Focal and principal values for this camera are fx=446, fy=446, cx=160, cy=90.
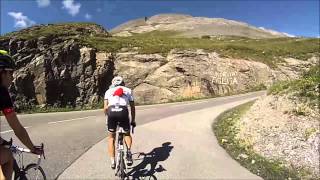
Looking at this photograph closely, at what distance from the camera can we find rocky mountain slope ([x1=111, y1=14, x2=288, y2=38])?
380 ft

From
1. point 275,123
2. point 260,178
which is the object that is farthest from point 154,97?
point 260,178

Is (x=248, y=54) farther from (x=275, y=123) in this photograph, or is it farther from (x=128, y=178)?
(x=128, y=178)

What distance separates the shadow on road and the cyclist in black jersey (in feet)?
13.2

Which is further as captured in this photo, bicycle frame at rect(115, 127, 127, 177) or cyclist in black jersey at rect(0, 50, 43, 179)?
bicycle frame at rect(115, 127, 127, 177)

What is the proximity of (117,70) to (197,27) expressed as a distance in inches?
3941

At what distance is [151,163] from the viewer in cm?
1022

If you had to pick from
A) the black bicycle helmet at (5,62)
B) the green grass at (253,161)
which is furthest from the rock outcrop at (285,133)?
the black bicycle helmet at (5,62)

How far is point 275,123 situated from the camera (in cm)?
1293

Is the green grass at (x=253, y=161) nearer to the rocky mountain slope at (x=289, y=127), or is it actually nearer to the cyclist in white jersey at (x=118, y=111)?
the rocky mountain slope at (x=289, y=127)

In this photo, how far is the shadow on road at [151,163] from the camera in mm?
9180

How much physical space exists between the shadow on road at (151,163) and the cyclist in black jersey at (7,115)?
4.03 meters

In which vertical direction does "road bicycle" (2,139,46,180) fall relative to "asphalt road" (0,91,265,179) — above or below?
above

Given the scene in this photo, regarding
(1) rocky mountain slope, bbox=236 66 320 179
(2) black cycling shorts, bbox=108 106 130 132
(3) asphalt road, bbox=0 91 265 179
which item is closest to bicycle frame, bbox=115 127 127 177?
(2) black cycling shorts, bbox=108 106 130 132

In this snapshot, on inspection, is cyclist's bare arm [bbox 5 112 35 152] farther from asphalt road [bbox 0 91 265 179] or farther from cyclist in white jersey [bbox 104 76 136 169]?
asphalt road [bbox 0 91 265 179]
